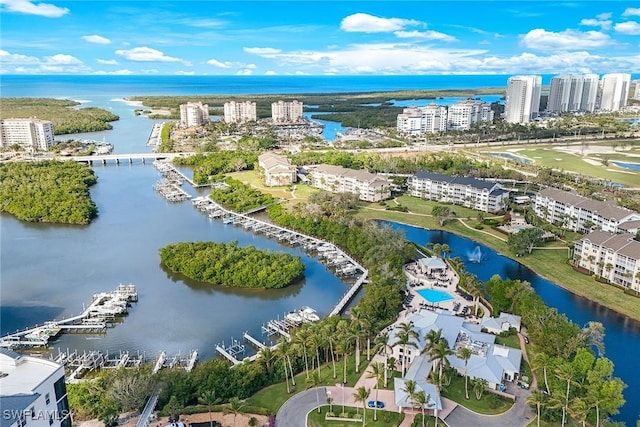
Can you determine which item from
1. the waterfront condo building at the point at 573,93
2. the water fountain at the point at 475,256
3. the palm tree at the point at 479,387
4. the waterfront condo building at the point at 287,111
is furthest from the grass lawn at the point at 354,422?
the waterfront condo building at the point at 573,93

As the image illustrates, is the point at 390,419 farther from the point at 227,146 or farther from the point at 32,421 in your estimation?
the point at 227,146

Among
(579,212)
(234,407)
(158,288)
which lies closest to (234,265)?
(158,288)

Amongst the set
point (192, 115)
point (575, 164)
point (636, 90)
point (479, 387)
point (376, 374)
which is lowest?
point (479, 387)

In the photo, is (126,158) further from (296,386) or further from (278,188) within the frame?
(296,386)

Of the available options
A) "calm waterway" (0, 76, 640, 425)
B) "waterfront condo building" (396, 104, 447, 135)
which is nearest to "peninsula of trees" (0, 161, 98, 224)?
"calm waterway" (0, 76, 640, 425)

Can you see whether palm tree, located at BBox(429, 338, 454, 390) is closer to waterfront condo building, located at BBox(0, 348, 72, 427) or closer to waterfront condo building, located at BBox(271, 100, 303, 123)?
waterfront condo building, located at BBox(0, 348, 72, 427)
